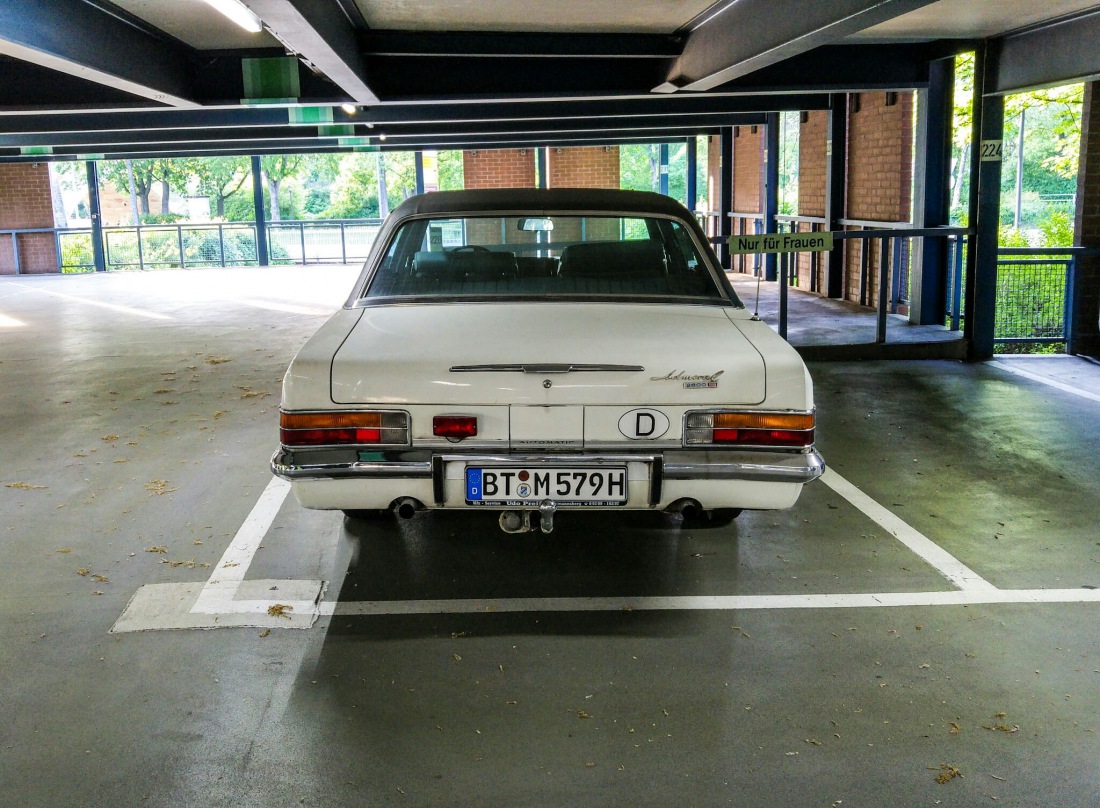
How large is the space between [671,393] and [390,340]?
111 centimetres

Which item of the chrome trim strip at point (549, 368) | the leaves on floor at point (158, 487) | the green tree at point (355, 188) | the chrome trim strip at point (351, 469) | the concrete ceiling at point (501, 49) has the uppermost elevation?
the green tree at point (355, 188)

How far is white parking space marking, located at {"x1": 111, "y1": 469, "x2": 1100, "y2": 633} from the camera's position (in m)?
3.83

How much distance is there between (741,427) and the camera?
11.8 feet

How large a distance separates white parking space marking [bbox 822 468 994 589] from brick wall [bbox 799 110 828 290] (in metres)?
10.2

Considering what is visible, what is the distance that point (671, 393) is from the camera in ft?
11.7

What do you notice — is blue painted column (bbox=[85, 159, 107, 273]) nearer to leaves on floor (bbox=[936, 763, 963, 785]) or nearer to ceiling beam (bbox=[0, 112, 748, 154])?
ceiling beam (bbox=[0, 112, 748, 154])

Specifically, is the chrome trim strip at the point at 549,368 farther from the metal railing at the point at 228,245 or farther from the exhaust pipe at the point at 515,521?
the metal railing at the point at 228,245

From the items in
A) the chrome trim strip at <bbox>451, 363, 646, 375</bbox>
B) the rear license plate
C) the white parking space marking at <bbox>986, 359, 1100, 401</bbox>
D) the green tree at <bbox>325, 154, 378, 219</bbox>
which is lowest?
the white parking space marking at <bbox>986, 359, 1100, 401</bbox>

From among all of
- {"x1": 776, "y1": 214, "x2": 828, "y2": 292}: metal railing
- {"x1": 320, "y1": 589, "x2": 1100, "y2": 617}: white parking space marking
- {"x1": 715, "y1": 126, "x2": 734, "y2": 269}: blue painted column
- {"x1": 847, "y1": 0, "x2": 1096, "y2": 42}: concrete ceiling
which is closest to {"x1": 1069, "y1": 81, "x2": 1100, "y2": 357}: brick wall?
{"x1": 847, "y1": 0, "x2": 1096, "y2": 42}: concrete ceiling

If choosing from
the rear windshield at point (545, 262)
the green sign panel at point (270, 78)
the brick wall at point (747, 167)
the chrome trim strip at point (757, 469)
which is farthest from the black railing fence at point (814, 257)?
the chrome trim strip at point (757, 469)

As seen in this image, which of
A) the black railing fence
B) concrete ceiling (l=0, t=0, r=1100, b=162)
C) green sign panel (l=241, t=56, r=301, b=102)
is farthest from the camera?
the black railing fence

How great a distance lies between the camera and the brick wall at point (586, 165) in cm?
2767

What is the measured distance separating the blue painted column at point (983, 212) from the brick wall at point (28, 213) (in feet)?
80.5

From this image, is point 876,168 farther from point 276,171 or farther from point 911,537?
point 276,171
